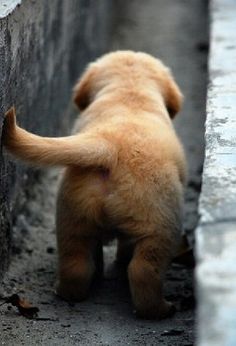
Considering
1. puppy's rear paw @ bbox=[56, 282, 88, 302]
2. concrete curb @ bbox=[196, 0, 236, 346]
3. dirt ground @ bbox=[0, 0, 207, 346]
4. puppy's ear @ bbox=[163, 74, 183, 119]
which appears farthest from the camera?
puppy's ear @ bbox=[163, 74, 183, 119]

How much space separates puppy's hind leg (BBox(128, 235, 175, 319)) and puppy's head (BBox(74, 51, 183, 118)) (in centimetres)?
105

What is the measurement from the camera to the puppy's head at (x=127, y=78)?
4.64 meters

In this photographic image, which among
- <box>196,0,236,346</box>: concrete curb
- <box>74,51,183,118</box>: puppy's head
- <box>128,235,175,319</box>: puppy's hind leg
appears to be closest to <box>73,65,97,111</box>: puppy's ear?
<box>74,51,183,118</box>: puppy's head

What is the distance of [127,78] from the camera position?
461 centimetres

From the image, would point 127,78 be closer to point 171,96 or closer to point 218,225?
point 171,96

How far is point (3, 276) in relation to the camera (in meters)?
4.30

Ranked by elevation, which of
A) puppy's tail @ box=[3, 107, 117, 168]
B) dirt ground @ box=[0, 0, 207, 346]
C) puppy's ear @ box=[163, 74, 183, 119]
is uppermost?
puppy's ear @ box=[163, 74, 183, 119]

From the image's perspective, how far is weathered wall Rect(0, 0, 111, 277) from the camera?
14.1 feet

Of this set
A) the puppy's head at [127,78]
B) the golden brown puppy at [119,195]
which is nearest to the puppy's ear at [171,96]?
the puppy's head at [127,78]

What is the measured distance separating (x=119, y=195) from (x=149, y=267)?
0.32 metres

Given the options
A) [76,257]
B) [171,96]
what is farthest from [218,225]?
[171,96]

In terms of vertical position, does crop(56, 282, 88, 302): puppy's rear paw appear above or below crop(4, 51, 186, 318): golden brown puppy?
below

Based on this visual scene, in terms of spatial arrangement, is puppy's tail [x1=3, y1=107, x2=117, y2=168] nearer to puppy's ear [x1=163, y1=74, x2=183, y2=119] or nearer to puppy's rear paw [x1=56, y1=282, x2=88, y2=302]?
puppy's rear paw [x1=56, y1=282, x2=88, y2=302]

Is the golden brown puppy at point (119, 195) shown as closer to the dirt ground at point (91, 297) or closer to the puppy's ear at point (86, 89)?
the dirt ground at point (91, 297)
